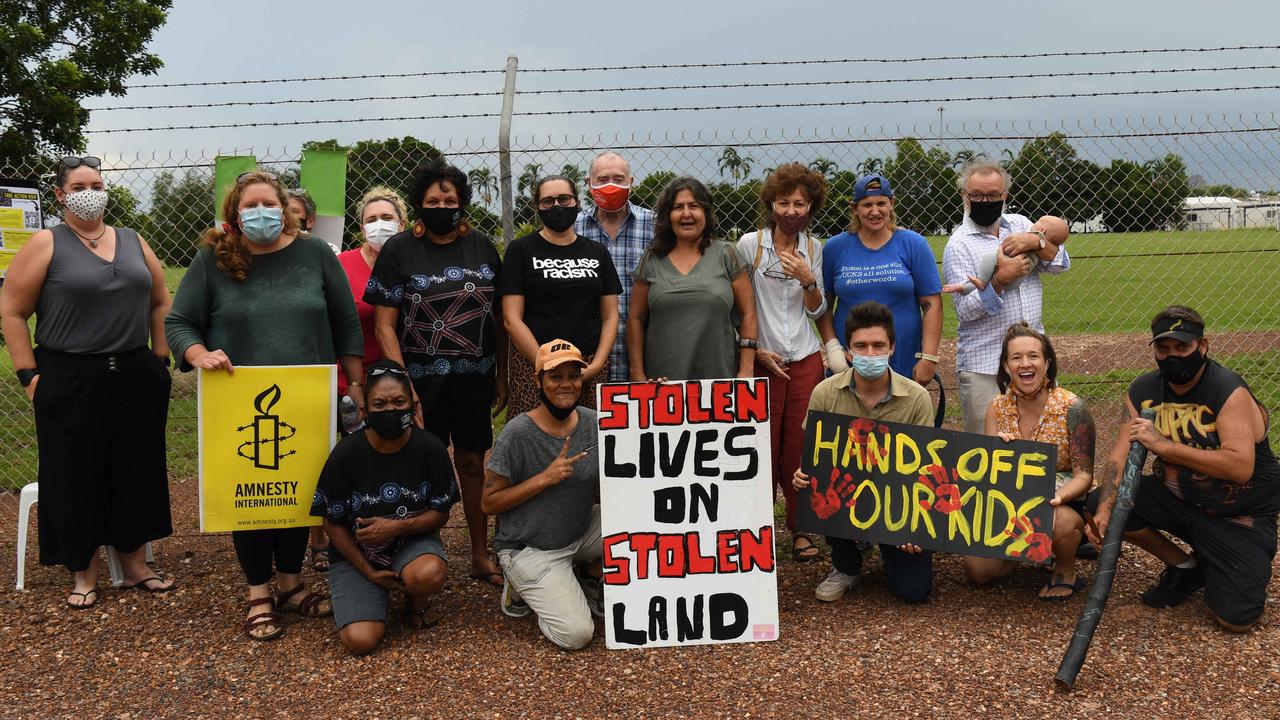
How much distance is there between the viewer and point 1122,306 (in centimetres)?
1842

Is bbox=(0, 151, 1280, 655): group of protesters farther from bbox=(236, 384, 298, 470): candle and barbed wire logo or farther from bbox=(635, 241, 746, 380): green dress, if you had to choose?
bbox=(236, 384, 298, 470): candle and barbed wire logo

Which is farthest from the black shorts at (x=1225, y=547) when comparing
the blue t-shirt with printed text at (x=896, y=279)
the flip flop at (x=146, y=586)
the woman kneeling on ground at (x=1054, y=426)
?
the flip flop at (x=146, y=586)

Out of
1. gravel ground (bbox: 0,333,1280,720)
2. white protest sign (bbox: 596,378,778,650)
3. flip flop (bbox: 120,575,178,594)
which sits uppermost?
white protest sign (bbox: 596,378,778,650)

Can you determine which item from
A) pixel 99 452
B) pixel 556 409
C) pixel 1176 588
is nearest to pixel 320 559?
pixel 99 452

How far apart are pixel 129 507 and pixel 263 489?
3.36ft

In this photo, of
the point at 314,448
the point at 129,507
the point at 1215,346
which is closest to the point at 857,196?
the point at 314,448

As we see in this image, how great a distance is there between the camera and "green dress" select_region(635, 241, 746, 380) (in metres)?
5.02

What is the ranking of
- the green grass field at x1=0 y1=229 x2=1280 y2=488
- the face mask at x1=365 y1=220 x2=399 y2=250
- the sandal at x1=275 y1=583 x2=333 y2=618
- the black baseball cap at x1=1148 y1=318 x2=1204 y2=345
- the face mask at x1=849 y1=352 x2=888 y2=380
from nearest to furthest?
1. the black baseball cap at x1=1148 y1=318 x2=1204 y2=345
2. the face mask at x1=849 y1=352 x2=888 y2=380
3. the sandal at x1=275 y1=583 x2=333 y2=618
4. the face mask at x1=365 y1=220 x2=399 y2=250
5. the green grass field at x1=0 y1=229 x2=1280 y2=488

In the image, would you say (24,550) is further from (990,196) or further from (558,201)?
(990,196)

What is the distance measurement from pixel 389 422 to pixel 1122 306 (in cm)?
1707

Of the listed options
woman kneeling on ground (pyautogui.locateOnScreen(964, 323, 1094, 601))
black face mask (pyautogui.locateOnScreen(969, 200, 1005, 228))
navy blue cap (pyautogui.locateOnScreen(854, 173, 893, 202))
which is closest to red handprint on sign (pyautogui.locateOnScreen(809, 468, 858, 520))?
woman kneeling on ground (pyautogui.locateOnScreen(964, 323, 1094, 601))

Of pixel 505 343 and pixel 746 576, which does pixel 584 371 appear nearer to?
pixel 505 343

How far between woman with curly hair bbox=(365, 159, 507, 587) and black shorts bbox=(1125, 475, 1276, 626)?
325 centimetres

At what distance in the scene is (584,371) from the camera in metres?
4.84
